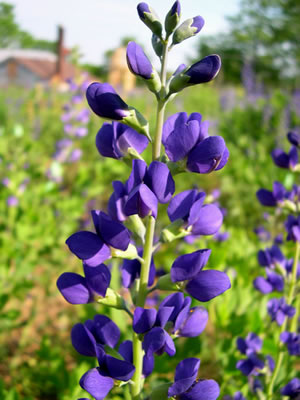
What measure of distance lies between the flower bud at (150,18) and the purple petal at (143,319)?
20.2 inches

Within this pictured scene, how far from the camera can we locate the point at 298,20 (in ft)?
85.1

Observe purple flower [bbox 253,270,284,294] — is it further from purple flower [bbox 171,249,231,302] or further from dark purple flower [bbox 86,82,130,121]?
dark purple flower [bbox 86,82,130,121]

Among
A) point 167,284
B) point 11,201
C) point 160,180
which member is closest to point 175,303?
point 167,284

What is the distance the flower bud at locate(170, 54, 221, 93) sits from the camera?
78 centimetres

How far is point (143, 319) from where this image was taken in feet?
2.58

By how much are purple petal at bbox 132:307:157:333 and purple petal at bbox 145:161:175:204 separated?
8.0 inches

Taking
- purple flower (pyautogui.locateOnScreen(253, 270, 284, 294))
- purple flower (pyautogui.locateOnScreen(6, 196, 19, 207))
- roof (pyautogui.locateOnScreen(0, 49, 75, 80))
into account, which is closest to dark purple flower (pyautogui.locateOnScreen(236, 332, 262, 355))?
purple flower (pyautogui.locateOnScreen(253, 270, 284, 294))

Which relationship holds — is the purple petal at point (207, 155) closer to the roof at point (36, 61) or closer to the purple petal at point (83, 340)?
the purple petal at point (83, 340)

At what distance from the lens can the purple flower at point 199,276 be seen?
2.54 feet

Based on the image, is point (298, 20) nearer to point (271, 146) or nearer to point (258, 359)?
point (271, 146)

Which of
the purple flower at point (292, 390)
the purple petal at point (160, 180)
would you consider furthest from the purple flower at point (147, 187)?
the purple flower at point (292, 390)

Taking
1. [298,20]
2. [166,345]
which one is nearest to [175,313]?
[166,345]

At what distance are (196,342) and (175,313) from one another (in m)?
0.60

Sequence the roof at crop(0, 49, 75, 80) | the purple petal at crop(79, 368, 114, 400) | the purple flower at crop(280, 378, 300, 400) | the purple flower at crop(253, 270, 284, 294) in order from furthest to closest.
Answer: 1. the roof at crop(0, 49, 75, 80)
2. the purple flower at crop(253, 270, 284, 294)
3. the purple flower at crop(280, 378, 300, 400)
4. the purple petal at crop(79, 368, 114, 400)
